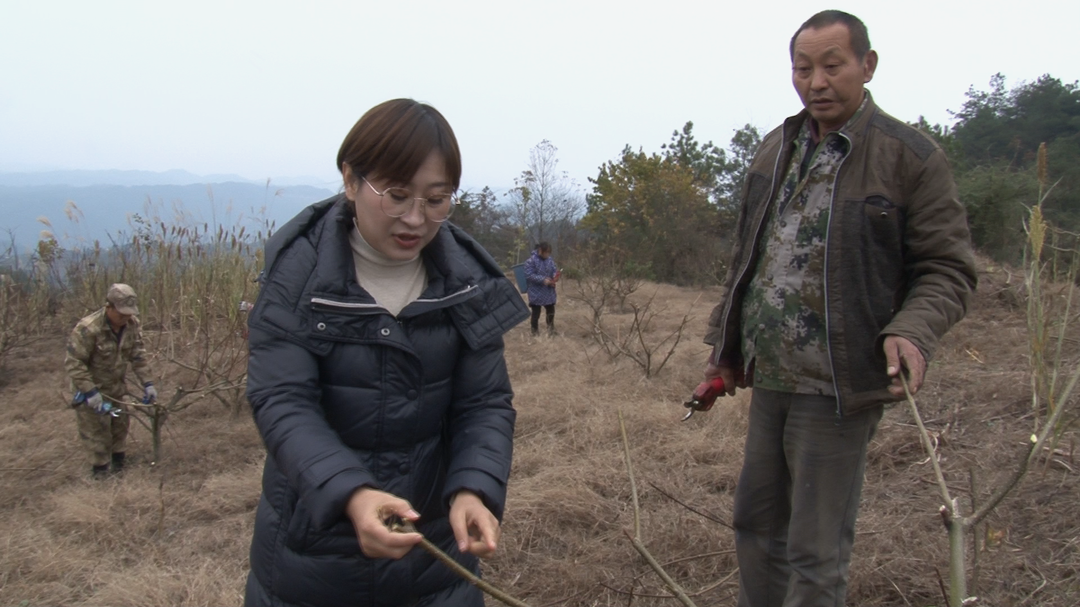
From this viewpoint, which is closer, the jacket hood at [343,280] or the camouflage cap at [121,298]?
the jacket hood at [343,280]

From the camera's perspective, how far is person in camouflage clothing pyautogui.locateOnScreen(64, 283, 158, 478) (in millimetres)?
4359

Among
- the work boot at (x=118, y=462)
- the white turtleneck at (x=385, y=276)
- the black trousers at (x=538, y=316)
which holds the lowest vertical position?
the work boot at (x=118, y=462)

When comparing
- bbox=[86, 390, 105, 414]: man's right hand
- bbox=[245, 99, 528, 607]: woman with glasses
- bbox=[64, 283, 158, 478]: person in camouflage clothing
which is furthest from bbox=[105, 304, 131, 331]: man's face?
bbox=[245, 99, 528, 607]: woman with glasses

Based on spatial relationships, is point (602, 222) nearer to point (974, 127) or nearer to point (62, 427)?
point (974, 127)

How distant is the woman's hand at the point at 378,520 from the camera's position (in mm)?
961

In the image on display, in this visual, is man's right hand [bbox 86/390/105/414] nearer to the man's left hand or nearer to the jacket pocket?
the jacket pocket

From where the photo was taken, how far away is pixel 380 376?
127cm

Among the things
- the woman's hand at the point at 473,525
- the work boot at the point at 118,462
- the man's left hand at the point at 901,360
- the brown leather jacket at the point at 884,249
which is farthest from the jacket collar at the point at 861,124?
the work boot at the point at 118,462

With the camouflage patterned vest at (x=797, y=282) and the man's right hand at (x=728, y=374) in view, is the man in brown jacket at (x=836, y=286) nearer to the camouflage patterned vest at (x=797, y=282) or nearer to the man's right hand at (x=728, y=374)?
the camouflage patterned vest at (x=797, y=282)

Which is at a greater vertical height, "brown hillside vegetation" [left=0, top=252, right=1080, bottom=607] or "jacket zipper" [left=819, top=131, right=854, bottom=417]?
"jacket zipper" [left=819, top=131, right=854, bottom=417]

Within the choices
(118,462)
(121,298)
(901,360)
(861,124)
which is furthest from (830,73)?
(118,462)

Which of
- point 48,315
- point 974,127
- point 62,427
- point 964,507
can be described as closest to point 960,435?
point 964,507

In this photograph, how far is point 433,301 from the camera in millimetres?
1298

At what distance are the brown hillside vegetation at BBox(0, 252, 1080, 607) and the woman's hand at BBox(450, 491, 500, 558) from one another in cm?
86
